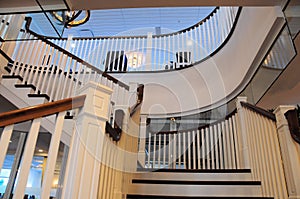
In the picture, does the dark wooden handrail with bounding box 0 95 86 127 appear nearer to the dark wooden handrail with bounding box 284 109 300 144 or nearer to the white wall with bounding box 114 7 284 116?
the dark wooden handrail with bounding box 284 109 300 144

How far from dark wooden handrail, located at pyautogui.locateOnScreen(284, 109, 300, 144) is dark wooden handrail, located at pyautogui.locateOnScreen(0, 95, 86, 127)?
194 centimetres

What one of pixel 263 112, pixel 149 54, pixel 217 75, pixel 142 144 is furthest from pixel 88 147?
pixel 149 54

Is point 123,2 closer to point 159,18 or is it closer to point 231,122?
point 231,122

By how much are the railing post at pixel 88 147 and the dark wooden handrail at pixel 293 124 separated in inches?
70.4

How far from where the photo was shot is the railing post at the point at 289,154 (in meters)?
2.04

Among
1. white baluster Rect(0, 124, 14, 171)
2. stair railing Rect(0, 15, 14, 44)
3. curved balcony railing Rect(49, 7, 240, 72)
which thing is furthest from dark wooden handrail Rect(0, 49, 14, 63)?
white baluster Rect(0, 124, 14, 171)

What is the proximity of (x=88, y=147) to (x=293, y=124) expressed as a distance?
1.92 metres

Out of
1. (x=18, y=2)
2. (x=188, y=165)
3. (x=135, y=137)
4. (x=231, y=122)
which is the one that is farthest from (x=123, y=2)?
(x=188, y=165)

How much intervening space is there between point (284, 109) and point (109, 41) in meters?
4.72

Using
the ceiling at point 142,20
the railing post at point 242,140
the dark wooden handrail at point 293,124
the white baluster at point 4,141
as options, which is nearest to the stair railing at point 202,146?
the railing post at point 242,140

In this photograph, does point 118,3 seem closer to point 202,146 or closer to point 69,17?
point 69,17

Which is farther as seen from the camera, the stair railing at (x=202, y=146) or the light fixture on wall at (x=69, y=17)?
the stair railing at (x=202, y=146)

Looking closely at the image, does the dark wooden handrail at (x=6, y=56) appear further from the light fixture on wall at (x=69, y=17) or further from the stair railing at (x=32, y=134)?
the stair railing at (x=32, y=134)

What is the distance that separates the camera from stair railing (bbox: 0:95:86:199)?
101 centimetres
